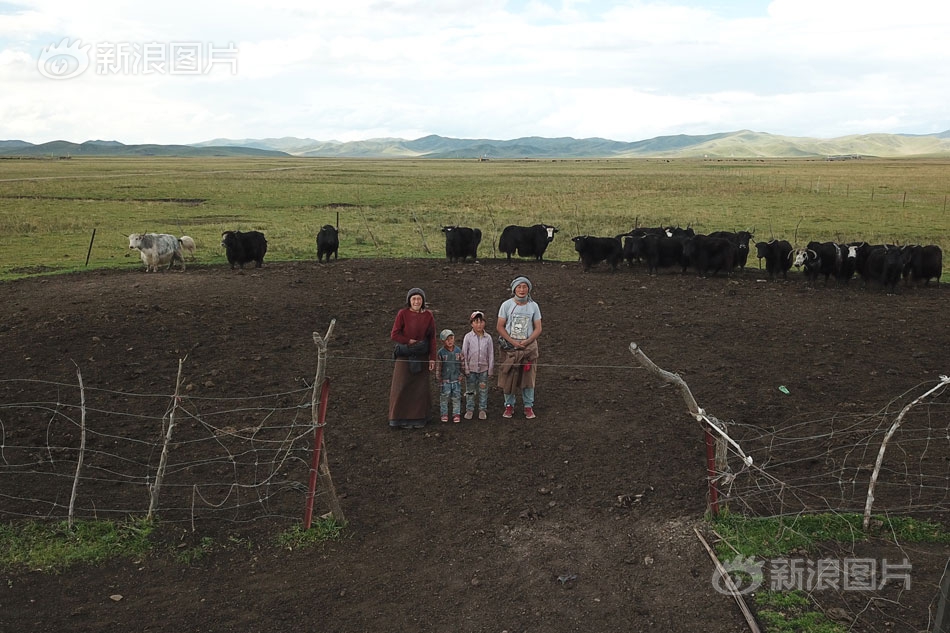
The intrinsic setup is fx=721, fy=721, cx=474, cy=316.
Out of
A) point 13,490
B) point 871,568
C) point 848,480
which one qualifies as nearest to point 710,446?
point 871,568

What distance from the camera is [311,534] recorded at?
6645 mm

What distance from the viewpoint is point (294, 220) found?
99.6ft

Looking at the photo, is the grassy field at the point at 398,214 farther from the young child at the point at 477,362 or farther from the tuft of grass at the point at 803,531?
the tuft of grass at the point at 803,531

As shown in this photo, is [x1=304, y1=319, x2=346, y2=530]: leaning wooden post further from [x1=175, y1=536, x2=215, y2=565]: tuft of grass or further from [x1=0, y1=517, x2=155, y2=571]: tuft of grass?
[x1=0, y1=517, x2=155, y2=571]: tuft of grass

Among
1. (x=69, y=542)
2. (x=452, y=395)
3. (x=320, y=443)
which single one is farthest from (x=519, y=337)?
(x=69, y=542)

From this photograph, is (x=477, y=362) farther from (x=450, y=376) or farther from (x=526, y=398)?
(x=526, y=398)

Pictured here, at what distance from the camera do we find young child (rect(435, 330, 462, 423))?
345 inches

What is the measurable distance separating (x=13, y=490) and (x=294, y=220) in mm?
23915

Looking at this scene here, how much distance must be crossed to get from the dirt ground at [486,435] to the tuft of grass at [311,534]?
0.35ft

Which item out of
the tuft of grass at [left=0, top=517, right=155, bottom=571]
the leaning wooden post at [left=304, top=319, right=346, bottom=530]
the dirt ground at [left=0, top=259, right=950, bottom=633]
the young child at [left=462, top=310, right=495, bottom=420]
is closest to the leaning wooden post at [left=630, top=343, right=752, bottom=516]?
the dirt ground at [left=0, top=259, right=950, bottom=633]

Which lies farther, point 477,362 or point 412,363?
point 477,362

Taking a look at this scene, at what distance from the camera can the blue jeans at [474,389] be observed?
29.1 feet

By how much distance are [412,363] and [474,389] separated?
907 mm

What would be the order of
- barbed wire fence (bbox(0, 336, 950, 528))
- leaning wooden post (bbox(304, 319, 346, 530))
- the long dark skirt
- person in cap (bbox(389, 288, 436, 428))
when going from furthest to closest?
the long dark skirt
person in cap (bbox(389, 288, 436, 428))
barbed wire fence (bbox(0, 336, 950, 528))
leaning wooden post (bbox(304, 319, 346, 530))
